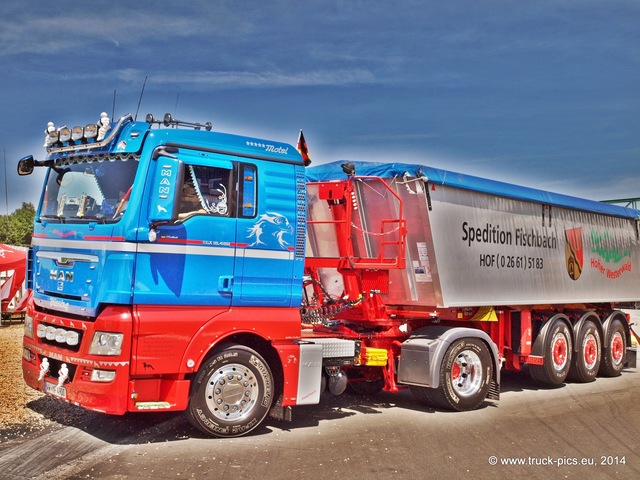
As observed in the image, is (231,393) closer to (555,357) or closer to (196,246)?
(196,246)

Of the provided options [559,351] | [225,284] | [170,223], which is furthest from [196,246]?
[559,351]

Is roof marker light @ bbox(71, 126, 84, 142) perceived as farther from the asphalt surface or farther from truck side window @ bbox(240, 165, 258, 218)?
the asphalt surface

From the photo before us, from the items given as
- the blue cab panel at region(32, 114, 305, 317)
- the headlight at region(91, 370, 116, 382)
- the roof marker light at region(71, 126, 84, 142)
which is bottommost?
the headlight at region(91, 370, 116, 382)

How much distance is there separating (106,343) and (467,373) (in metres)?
5.13

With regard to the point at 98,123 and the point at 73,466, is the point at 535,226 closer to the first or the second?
the point at 98,123

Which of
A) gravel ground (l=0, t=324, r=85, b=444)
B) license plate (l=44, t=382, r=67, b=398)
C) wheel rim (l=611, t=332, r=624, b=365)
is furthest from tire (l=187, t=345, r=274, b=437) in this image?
wheel rim (l=611, t=332, r=624, b=365)

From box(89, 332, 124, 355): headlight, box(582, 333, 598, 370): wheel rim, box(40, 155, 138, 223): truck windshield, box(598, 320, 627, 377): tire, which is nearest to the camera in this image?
box(89, 332, 124, 355): headlight

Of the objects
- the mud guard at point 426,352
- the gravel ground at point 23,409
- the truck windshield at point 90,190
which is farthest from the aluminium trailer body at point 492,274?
the gravel ground at point 23,409

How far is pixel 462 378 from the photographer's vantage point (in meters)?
10.1

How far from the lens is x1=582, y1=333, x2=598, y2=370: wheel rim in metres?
13.1

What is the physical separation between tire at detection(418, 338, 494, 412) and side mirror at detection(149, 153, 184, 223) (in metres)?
4.28

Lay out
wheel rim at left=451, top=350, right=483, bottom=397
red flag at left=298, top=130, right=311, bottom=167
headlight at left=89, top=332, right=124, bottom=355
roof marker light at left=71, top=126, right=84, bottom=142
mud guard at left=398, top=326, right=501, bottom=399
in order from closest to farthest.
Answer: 1. headlight at left=89, top=332, right=124, bottom=355
2. roof marker light at left=71, top=126, right=84, bottom=142
3. red flag at left=298, top=130, right=311, bottom=167
4. mud guard at left=398, top=326, right=501, bottom=399
5. wheel rim at left=451, top=350, right=483, bottom=397

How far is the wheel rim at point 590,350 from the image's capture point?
43.0 ft

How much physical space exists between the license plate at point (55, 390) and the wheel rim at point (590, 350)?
914 centimetres
